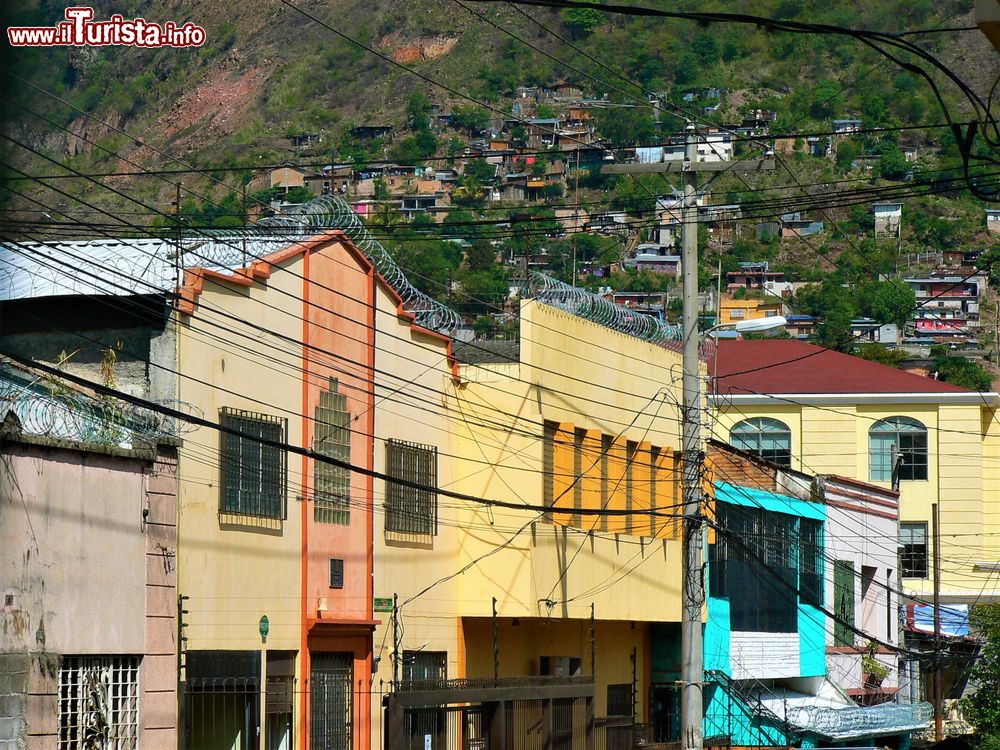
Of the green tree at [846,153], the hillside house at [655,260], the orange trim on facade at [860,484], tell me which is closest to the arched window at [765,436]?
the orange trim on facade at [860,484]

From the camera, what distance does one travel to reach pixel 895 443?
6150 cm

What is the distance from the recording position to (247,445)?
75.3ft

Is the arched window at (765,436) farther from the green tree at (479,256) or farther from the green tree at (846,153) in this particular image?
the green tree at (846,153)

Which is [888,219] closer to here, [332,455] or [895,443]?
[895,443]

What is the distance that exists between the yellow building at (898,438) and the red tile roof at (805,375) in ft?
0.17

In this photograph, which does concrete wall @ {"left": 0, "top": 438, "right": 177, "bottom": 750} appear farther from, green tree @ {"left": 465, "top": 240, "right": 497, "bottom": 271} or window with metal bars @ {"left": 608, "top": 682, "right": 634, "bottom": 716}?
green tree @ {"left": 465, "top": 240, "right": 497, "bottom": 271}

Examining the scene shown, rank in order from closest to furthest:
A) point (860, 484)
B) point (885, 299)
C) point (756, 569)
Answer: point (756, 569) < point (860, 484) < point (885, 299)

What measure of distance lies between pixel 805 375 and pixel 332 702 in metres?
40.5

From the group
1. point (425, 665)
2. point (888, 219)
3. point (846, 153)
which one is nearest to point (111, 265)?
point (425, 665)

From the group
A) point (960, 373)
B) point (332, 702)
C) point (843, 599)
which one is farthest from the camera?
point (960, 373)

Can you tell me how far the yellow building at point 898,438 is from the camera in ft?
200

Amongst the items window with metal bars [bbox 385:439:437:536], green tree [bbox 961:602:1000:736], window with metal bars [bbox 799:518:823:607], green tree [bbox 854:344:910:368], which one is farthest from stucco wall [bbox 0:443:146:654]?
green tree [bbox 854:344:910:368]

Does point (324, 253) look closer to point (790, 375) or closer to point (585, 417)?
point (585, 417)

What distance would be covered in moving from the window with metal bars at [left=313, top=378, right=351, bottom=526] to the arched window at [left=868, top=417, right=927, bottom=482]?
38.5 m
